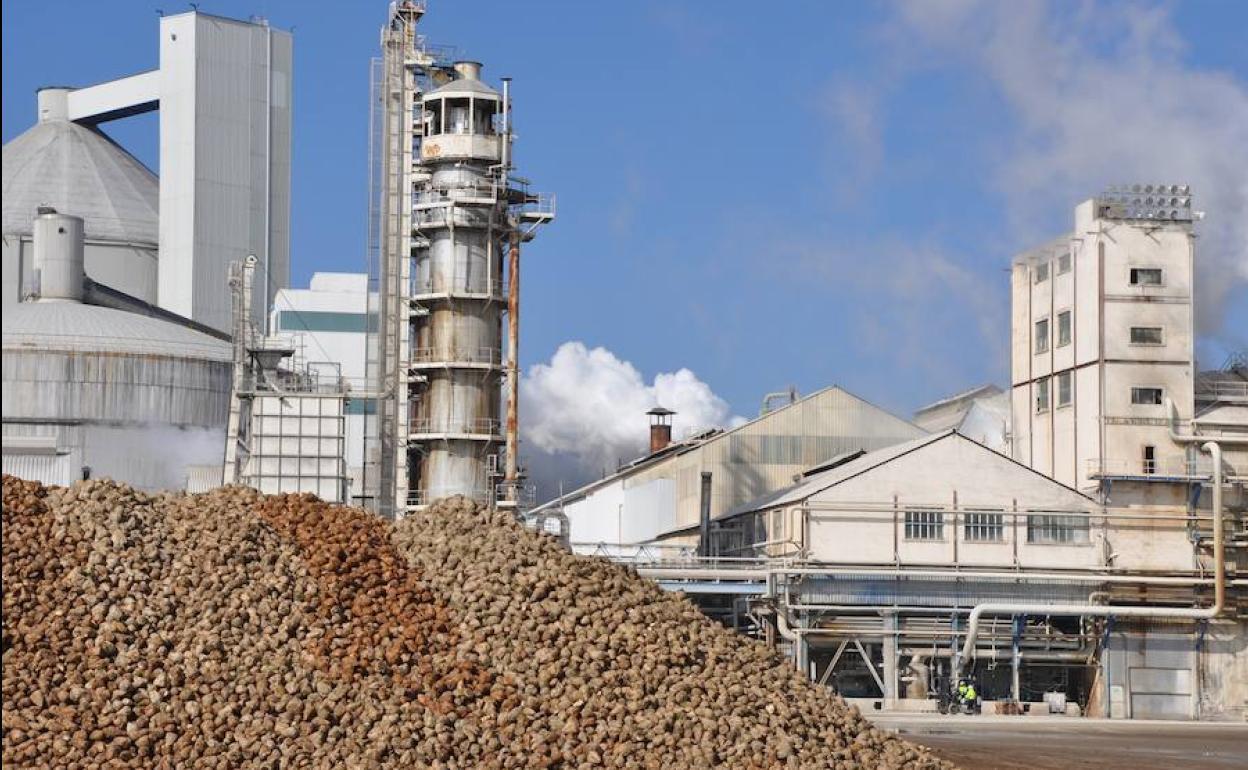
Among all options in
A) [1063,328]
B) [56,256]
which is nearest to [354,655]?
[1063,328]

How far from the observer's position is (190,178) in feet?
291

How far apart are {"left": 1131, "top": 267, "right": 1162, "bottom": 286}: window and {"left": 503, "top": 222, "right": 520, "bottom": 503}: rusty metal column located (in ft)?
65.0

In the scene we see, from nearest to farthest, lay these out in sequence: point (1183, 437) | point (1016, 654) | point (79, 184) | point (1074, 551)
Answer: point (1016, 654) → point (1074, 551) → point (1183, 437) → point (79, 184)

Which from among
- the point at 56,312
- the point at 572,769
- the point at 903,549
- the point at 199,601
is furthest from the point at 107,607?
the point at 56,312

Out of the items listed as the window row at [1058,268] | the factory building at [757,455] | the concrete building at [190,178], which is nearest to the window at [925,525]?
the window row at [1058,268]

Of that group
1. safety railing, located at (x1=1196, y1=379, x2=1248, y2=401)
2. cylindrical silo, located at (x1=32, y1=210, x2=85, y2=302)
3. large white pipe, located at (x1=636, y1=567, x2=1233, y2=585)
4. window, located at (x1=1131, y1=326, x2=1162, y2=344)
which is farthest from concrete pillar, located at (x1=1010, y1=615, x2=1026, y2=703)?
cylindrical silo, located at (x1=32, y1=210, x2=85, y2=302)

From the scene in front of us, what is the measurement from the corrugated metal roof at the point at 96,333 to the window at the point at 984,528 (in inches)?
1215

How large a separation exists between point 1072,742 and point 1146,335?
67.5 ft

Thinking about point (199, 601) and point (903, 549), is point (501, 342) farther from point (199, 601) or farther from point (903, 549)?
point (199, 601)

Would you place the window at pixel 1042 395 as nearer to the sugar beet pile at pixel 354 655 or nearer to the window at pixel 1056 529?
the window at pixel 1056 529

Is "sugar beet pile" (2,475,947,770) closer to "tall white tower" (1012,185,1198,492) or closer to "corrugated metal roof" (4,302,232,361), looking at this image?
"tall white tower" (1012,185,1198,492)

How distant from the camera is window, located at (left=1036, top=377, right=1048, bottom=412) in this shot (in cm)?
6038

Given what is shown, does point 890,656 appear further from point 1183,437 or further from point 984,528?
point 1183,437

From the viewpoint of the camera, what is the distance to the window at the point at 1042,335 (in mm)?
60531
